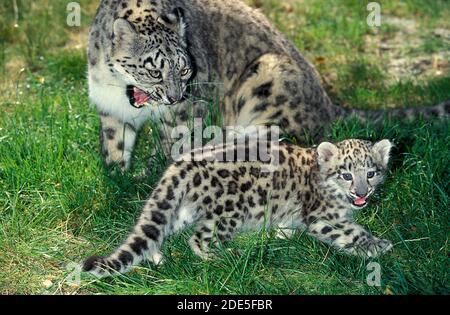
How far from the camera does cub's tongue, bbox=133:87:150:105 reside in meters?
8.06

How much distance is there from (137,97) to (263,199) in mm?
1749

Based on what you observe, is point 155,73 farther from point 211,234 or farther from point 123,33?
point 211,234

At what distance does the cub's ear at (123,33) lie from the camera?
25.0ft

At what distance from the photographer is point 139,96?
26.6 ft

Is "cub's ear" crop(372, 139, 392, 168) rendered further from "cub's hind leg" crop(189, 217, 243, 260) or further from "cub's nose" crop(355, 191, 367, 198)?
"cub's hind leg" crop(189, 217, 243, 260)

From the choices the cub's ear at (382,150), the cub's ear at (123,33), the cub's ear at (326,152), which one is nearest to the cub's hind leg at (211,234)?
the cub's ear at (326,152)

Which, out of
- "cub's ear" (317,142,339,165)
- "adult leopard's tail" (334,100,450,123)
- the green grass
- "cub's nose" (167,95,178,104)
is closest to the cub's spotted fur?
"cub's ear" (317,142,339,165)

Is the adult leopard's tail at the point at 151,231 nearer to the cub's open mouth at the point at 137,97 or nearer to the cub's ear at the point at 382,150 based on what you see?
the cub's open mouth at the point at 137,97

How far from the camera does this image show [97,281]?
6453 millimetres

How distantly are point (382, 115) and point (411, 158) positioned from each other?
109 centimetres

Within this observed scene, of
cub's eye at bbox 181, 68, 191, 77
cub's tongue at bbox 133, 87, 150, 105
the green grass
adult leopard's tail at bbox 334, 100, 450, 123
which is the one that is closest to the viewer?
the green grass

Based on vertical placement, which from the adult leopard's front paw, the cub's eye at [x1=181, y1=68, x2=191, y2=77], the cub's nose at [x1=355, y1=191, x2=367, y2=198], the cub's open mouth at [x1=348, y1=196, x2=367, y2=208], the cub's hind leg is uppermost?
the cub's eye at [x1=181, y1=68, x2=191, y2=77]

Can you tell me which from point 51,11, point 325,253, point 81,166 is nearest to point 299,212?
point 325,253
